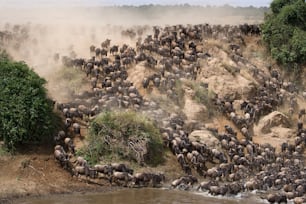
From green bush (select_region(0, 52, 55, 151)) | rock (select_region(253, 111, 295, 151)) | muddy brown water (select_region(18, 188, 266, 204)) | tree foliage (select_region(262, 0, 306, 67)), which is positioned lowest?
muddy brown water (select_region(18, 188, 266, 204))

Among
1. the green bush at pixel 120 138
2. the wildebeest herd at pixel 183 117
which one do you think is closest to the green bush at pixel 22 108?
the wildebeest herd at pixel 183 117

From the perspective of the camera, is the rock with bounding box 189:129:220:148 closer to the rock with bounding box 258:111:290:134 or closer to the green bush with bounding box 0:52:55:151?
the rock with bounding box 258:111:290:134

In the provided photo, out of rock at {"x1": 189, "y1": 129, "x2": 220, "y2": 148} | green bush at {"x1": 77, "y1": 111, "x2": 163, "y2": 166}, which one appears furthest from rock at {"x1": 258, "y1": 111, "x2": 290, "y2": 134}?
green bush at {"x1": 77, "y1": 111, "x2": 163, "y2": 166}

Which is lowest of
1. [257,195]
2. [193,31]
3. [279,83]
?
[257,195]

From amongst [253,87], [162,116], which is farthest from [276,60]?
[162,116]

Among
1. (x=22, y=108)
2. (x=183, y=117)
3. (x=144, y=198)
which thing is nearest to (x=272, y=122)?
(x=183, y=117)

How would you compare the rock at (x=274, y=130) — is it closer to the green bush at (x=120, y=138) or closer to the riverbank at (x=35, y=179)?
the green bush at (x=120, y=138)

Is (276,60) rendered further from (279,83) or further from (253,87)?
(253,87)
